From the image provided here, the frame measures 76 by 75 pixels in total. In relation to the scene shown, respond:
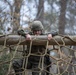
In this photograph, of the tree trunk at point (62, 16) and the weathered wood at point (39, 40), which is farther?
the tree trunk at point (62, 16)

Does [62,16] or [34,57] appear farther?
[62,16]

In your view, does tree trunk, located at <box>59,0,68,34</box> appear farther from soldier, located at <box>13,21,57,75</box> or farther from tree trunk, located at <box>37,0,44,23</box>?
soldier, located at <box>13,21,57,75</box>

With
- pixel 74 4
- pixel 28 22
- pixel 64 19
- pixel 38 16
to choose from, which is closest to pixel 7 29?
pixel 28 22

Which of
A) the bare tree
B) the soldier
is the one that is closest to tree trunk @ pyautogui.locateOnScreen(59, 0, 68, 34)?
the bare tree

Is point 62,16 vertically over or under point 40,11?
under

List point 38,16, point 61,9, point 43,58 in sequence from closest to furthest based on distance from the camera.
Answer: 1. point 43,58
2. point 38,16
3. point 61,9

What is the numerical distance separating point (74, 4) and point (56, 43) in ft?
28.6

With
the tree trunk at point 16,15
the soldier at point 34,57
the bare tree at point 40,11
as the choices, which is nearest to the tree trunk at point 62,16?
the bare tree at point 40,11

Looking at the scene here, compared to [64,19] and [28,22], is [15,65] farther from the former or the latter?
[64,19]

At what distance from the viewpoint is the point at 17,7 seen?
33.4ft

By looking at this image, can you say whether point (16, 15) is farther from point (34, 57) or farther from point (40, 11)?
point (34, 57)

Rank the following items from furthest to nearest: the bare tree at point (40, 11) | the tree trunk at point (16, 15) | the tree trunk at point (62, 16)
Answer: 1. the tree trunk at point (62, 16)
2. the bare tree at point (40, 11)
3. the tree trunk at point (16, 15)

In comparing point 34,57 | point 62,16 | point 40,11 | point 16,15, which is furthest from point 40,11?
point 34,57

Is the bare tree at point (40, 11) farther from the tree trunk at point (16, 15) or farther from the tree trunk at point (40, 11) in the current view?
the tree trunk at point (16, 15)
